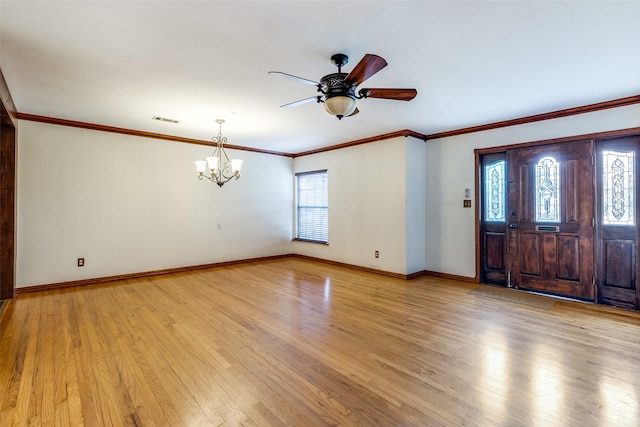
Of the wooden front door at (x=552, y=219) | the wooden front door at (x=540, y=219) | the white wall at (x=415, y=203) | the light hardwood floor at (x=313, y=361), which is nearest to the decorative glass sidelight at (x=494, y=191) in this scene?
the wooden front door at (x=540, y=219)

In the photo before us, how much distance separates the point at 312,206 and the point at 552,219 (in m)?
4.41

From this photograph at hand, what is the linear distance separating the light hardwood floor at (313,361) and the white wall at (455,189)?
1.10 meters

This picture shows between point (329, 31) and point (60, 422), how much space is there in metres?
3.00

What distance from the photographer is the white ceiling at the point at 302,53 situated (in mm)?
2029

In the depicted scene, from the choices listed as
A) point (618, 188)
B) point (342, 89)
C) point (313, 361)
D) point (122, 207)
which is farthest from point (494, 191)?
point (122, 207)

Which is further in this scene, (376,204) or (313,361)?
(376,204)

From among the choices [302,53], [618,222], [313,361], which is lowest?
[313,361]

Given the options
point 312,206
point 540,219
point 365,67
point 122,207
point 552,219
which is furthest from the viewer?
point 312,206

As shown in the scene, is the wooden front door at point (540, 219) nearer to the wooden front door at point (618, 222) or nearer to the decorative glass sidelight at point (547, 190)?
the decorative glass sidelight at point (547, 190)

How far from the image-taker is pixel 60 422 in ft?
5.79

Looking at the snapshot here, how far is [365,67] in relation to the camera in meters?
2.22

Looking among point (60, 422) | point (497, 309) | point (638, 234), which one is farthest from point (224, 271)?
point (638, 234)

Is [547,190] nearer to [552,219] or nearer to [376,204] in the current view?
[552,219]

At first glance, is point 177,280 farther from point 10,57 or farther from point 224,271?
point 10,57
